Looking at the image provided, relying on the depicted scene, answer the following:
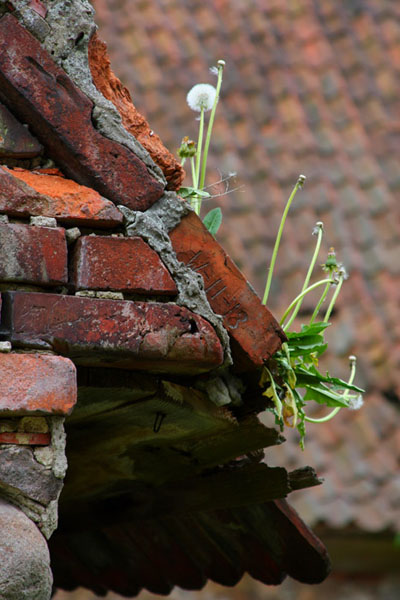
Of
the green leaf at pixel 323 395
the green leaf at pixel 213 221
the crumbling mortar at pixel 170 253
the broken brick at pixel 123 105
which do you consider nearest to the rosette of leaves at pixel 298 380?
the green leaf at pixel 323 395

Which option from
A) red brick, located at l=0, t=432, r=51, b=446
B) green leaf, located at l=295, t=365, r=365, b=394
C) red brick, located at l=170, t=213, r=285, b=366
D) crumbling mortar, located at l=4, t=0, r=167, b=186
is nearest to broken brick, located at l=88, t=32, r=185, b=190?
crumbling mortar, located at l=4, t=0, r=167, b=186

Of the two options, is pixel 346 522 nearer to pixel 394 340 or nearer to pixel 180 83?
pixel 394 340

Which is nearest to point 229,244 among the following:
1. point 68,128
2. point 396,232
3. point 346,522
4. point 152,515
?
point 396,232

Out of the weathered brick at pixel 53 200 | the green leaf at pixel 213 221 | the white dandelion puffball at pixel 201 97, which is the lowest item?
the green leaf at pixel 213 221

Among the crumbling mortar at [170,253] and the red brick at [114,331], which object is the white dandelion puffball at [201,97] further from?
the red brick at [114,331]

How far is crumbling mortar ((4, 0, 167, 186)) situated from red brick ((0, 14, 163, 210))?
0.02 m

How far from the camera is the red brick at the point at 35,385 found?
1748 millimetres

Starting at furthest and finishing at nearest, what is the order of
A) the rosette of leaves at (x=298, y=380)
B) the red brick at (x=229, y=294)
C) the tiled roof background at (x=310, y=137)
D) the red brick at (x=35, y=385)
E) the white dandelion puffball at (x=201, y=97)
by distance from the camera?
the tiled roof background at (x=310, y=137) → the white dandelion puffball at (x=201, y=97) → the rosette of leaves at (x=298, y=380) → the red brick at (x=229, y=294) → the red brick at (x=35, y=385)

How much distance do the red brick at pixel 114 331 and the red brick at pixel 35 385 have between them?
0.04 meters

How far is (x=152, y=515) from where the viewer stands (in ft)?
9.29

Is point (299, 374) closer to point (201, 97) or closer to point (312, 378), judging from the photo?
point (312, 378)

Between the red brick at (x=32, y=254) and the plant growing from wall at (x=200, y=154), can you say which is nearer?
the red brick at (x=32, y=254)

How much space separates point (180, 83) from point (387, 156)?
1.31 meters

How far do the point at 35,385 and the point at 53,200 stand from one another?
368 millimetres
